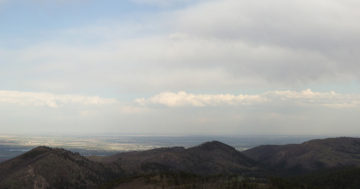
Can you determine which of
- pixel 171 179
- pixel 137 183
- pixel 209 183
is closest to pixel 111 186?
pixel 137 183

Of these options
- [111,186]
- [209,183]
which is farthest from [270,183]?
[111,186]

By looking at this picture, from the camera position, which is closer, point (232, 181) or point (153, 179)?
point (232, 181)

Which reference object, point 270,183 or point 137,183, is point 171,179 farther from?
point 270,183

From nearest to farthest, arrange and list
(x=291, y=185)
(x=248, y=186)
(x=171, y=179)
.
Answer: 1. (x=248, y=186)
2. (x=291, y=185)
3. (x=171, y=179)

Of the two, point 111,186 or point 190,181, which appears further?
point 111,186

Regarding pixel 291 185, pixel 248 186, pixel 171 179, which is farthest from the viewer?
pixel 171 179

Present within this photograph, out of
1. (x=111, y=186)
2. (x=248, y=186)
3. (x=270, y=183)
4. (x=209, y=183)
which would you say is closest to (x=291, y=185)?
(x=270, y=183)

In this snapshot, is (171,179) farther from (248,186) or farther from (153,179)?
(248,186)

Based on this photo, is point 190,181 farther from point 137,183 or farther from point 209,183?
point 137,183
